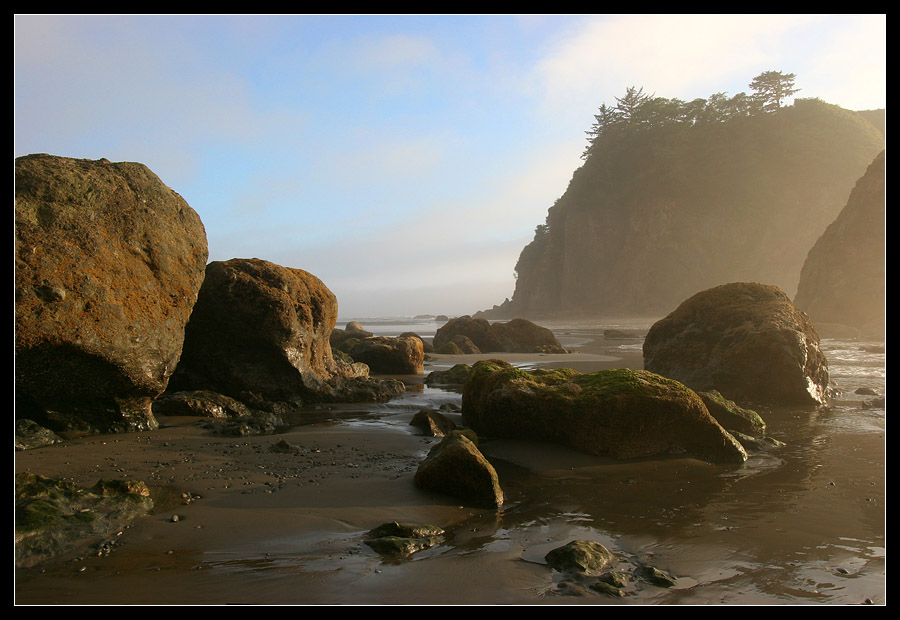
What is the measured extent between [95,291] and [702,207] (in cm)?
6407

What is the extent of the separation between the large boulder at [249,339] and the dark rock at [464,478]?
5221 millimetres

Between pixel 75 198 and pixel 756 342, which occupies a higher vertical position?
pixel 75 198

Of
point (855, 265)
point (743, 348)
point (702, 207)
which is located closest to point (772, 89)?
point (702, 207)

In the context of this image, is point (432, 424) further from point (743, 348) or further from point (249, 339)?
point (743, 348)

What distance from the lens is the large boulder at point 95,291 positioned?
5.90 m

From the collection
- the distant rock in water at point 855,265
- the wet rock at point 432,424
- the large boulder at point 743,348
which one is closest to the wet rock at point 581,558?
the wet rock at point 432,424

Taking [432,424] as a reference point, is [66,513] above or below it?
above

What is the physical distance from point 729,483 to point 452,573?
11.6ft

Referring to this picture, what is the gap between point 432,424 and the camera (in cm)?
791

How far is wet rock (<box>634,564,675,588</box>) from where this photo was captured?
340 cm

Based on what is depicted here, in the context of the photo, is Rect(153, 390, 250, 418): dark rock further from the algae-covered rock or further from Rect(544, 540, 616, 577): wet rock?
Rect(544, 540, 616, 577): wet rock
